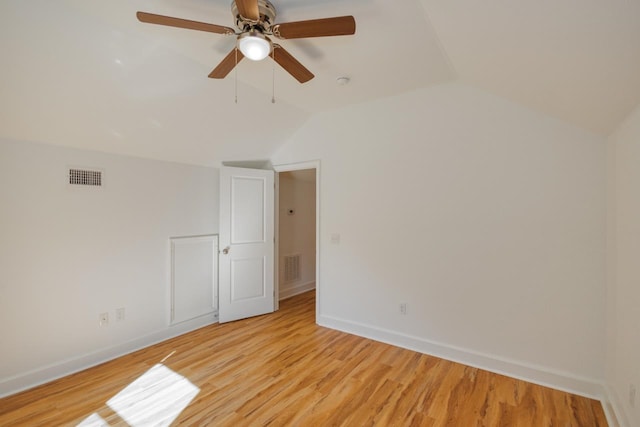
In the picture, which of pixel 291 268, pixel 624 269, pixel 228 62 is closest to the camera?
pixel 228 62

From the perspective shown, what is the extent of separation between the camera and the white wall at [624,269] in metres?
1.68

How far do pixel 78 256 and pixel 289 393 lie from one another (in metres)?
2.23

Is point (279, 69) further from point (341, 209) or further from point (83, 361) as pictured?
point (83, 361)

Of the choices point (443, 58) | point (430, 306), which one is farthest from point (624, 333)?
point (443, 58)

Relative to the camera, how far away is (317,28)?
148 centimetres

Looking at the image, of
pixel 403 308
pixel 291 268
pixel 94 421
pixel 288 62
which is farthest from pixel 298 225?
pixel 94 421

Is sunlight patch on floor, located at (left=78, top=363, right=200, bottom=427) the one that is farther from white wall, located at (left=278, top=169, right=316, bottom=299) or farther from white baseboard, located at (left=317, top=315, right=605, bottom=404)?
white wall, located at (left=278, top=169, right=316, bottom=299)

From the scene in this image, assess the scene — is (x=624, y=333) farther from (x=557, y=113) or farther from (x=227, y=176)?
(x=227, y=176)

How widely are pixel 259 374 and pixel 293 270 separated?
8.21ft

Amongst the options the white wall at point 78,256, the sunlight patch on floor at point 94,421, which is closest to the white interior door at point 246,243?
the white wall at point 78,256

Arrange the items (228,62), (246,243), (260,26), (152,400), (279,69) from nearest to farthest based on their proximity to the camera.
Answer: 1. (260,26)
2. (228,62)
3. (152,400)
4. (279,69)
5. (246,243)

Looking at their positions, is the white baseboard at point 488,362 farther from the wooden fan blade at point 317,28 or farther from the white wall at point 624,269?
the wooden fan blade at point 317,28

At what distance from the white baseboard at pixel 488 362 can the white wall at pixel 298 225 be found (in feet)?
5.55

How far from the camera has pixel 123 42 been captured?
1.95 m
